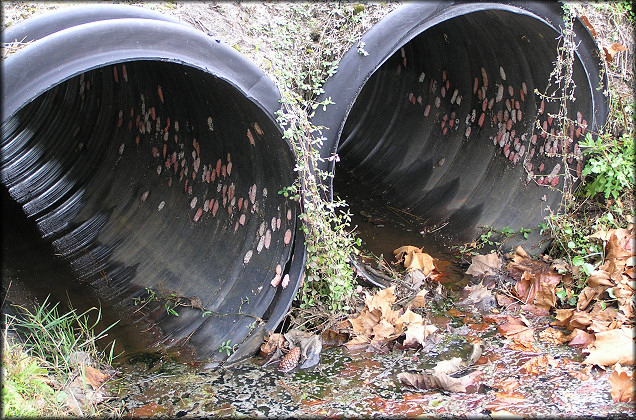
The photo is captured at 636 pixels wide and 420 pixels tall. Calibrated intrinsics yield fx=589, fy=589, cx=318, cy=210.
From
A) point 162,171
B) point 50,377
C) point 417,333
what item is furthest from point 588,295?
point 162,171

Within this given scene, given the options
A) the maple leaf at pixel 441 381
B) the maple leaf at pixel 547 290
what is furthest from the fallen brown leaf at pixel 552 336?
the maple leaf at pixel 441 381

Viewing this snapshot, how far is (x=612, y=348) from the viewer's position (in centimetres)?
304

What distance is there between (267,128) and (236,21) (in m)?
0.95

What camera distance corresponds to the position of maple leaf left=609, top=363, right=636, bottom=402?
2.70 metres

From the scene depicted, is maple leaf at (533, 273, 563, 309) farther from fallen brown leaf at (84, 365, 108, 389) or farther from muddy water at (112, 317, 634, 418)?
fallen brown leaf at (84, 365, 108, 389)

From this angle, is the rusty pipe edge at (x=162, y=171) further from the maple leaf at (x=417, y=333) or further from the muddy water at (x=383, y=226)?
the muddy water at (x=383, y=226)

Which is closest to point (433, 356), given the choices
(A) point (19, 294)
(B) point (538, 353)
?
(B) point (538, 353)

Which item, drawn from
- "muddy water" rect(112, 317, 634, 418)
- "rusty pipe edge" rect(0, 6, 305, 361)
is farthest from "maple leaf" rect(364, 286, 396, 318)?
"rusty pipe edge" rect(0, 6, 305, 361)

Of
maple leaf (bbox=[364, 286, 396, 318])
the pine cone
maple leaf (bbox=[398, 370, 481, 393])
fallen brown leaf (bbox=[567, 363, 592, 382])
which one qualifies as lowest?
the pine cone

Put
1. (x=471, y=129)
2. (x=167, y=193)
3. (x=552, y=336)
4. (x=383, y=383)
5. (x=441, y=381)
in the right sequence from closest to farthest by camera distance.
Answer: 1. (x=441, y=381)
2. (x=383, y=383)
3. (x=552, y=336)
4. (x=167, y=193)
5. (x=471, y=129)

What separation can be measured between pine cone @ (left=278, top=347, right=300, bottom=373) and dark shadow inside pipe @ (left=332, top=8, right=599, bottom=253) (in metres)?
1.52

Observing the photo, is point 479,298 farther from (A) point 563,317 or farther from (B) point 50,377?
(B) point 50,377

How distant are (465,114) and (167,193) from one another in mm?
2757

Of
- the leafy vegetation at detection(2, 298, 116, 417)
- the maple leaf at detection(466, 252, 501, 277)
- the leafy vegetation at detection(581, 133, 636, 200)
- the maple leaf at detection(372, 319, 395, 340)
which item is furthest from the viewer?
the maple leaf at detection(466, 252, 501, 277)
